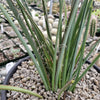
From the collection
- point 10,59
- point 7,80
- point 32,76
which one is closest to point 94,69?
point 32,76

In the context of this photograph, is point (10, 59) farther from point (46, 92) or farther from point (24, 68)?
point (46, 92)

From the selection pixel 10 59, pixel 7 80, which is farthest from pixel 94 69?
pixel 10 59

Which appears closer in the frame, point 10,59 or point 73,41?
point 73,41

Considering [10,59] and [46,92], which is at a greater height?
[46,92]

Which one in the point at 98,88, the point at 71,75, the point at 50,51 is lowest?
the point at 98,88

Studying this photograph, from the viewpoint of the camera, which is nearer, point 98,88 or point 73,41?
point 73,41

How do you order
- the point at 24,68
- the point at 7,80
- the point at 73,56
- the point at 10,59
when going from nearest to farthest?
the point at 73,56 < the point at 7,80 < the point at 24,68 < the point at 10,59

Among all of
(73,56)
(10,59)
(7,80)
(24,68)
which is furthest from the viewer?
(10,59)

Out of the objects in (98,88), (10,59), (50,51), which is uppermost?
(50,51)

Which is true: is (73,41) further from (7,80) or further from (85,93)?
(7,80)
